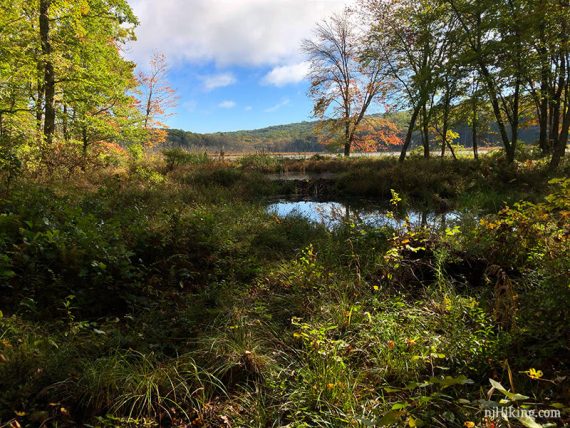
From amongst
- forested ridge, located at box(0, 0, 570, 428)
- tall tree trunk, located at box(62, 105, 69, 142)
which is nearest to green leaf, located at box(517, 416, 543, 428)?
forested ridge, located at box(0, 0, 570, 428)

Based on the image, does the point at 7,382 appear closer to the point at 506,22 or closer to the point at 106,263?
the point at 106,263

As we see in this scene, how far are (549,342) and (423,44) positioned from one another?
17.3m

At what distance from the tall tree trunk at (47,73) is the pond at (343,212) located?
25.7 ft

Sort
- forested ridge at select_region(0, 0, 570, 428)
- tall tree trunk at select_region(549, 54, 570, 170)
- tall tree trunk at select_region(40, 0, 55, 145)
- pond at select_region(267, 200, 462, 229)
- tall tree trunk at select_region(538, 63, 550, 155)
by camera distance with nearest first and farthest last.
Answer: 1. forested ridge at select_region(0, 0, 570, 428)
2. pond at select_region(267, 200, 462, 229)
3. tall tree trunk at select_region(40, 0, 55, 145)
4. tall tree trunk at select_region(549, 54, 570, 170)
5. tall tree trunk at select_region(538, 63, 550, 155)

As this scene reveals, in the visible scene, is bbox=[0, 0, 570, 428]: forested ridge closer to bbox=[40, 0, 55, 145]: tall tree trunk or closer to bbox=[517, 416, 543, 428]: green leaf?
bbox=[517, 416, 543, 428]: green leaf

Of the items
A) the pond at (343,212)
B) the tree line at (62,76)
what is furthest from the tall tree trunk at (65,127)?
the pond at (343,212)

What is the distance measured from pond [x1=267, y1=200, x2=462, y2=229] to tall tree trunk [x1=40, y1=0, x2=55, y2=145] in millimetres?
7830

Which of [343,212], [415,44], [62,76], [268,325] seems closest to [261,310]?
[268,325]

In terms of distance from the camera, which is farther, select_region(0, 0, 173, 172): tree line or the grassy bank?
select_region(0, 0, 173, 172): tree line

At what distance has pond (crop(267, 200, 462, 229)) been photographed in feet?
25.1

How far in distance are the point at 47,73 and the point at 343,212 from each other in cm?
1053

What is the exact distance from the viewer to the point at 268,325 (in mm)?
3064

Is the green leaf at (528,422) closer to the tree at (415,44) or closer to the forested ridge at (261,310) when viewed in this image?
the forested ridge at (261,310)

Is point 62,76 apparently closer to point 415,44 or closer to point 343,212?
point 343,212
